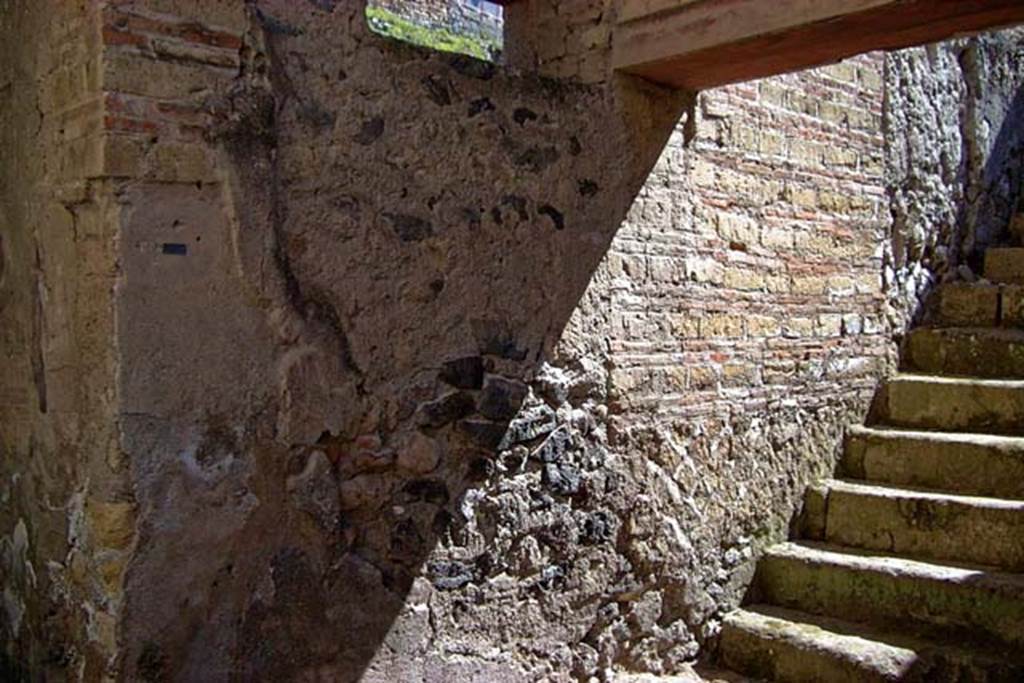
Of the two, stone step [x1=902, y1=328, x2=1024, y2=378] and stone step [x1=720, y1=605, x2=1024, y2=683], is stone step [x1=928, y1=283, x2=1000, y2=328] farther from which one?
stone step [x1=720, y1=605, x2=1024, y2=683]

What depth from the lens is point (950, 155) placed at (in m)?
5.43

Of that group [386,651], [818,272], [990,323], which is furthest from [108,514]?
[990,323]

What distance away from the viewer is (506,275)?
135 inches

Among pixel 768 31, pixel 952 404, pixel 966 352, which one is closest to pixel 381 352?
pixel 768 31

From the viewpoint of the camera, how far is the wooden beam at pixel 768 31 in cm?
299

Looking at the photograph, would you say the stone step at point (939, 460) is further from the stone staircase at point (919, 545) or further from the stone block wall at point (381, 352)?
the stone block wall at point (381, 352)

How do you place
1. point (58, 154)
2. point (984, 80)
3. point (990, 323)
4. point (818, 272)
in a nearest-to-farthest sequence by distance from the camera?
point (58, 154) < point (818, 272) < point (990, 323) < point (984, 80)

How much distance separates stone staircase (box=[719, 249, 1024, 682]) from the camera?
388 centimetres

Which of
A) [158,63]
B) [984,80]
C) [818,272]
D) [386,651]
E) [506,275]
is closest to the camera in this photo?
[158,63]

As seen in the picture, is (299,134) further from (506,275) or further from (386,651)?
(386,651)

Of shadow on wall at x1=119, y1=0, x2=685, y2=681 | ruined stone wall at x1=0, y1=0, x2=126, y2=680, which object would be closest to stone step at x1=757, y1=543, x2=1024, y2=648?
shadow on wall at x1=119, y1=0, x2=685, y2=681

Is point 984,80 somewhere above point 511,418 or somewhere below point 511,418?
above

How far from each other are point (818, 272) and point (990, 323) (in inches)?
45.2

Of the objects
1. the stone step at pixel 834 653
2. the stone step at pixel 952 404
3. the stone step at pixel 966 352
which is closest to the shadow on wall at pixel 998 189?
the stone step at pixel 966 352
